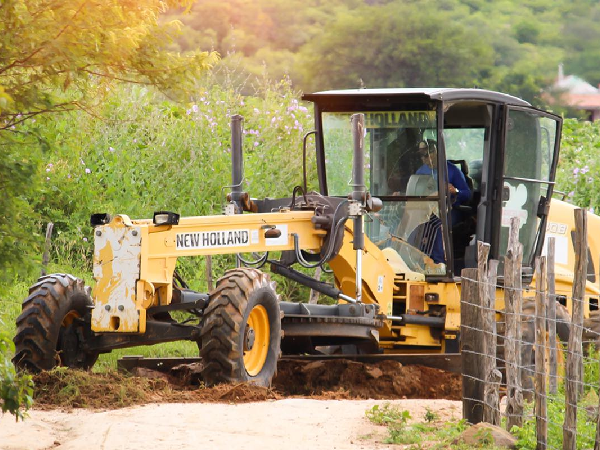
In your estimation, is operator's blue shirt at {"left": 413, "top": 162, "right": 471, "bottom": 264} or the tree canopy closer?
the tree canopy

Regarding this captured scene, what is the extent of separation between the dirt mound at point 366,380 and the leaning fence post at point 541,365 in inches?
109

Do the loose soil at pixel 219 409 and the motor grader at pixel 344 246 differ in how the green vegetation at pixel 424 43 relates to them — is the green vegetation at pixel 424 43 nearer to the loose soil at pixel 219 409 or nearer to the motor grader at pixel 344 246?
the motor grader at pixel 344 246

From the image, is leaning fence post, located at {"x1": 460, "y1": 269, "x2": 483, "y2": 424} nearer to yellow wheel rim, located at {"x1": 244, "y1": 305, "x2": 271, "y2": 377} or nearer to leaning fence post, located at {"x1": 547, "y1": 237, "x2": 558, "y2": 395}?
leaning fence post, located at {"x1": 547, "y1": 237, "x2": 558, "y2": 395}

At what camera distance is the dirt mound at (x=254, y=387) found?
920 centimetres

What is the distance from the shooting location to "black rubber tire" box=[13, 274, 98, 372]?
980 cm

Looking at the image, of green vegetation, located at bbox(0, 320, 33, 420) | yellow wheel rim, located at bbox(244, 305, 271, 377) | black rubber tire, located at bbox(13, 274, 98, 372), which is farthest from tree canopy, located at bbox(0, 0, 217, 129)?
→ yellow wheel rim, located at bbox(244, 305, 271, 377)

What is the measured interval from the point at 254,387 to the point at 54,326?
1.77 meters

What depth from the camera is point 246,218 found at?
10586 millimetres

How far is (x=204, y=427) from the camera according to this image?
8062 millimetres

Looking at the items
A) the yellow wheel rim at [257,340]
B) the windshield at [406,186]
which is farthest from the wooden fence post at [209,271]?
the yellow wheel rim at [257,340]

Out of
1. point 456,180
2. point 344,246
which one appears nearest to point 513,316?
point 344,246

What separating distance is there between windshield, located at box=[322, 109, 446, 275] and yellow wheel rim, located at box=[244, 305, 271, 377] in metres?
2.41

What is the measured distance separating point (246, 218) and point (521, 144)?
12.0ft

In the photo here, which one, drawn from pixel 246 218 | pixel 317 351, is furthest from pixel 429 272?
pixel 246 218
